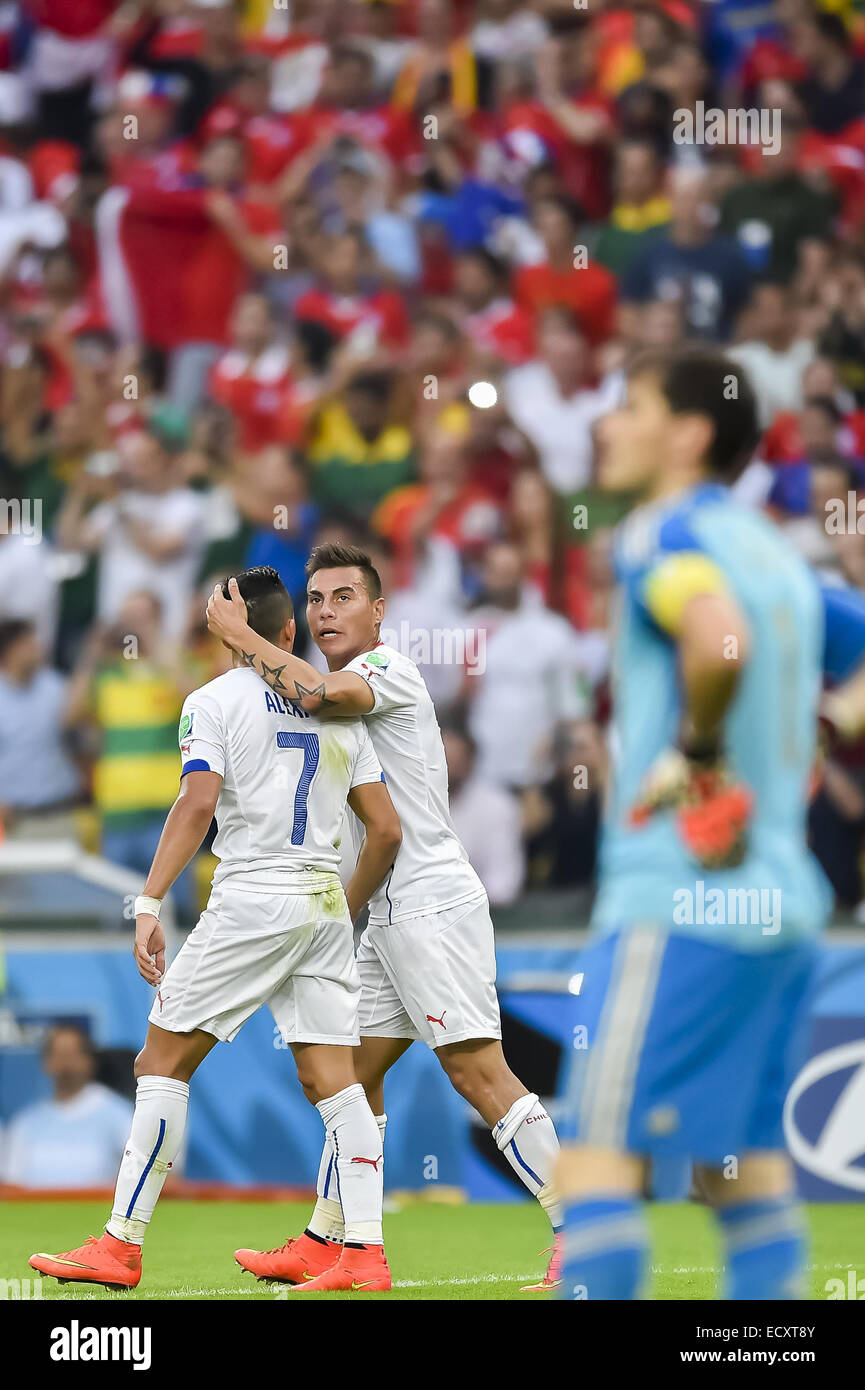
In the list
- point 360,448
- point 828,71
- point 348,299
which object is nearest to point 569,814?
point 360,448

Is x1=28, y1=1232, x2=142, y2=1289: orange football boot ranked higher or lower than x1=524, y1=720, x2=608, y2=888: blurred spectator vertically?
lower

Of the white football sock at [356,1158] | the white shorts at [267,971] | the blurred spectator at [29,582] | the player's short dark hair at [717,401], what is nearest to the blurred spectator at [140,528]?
the blurred spectator at [29,582]

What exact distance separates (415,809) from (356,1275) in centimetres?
134

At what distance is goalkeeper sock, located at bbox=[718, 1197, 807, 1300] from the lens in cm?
332

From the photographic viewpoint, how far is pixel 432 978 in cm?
517

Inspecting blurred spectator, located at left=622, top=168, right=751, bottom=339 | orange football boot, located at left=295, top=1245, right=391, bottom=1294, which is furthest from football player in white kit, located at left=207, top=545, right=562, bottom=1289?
blurred spectator, located at left=622, top=168, right=751, bottom=339

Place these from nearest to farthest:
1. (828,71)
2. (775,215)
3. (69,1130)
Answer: (69,1130)
(775,215)
(828,71)

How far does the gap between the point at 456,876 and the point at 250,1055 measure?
2791 millimetres

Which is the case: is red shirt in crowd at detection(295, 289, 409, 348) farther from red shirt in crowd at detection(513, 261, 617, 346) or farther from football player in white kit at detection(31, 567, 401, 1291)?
football player in white kit at detection(31, 567, 401, 1291)

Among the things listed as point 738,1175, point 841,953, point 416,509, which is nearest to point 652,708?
point 738,1175

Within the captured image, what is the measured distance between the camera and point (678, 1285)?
527 cm

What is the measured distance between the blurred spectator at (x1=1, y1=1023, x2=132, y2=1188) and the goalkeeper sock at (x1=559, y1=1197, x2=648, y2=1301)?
4.89 m

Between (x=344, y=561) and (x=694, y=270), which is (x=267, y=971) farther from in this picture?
(x=694, y=270)
